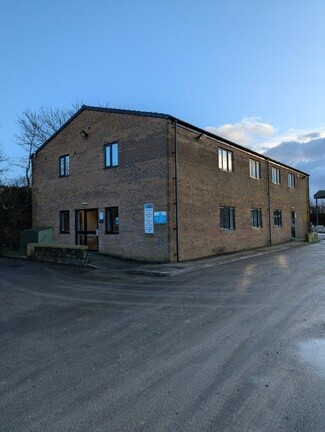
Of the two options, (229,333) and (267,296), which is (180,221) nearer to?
(267,296)

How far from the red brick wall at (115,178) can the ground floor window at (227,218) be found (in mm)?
5353

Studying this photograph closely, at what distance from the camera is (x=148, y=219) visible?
52.5 feet

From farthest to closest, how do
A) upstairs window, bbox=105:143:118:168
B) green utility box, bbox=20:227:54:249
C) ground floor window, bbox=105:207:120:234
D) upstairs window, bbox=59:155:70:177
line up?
1. upstairs window, bbox=59:155:70:177
2. green utility box, bbox=20:227:54:249
3. upstairs window, bbox=105:143:118:168
4. ground floor window, bbox=105:207:120:234

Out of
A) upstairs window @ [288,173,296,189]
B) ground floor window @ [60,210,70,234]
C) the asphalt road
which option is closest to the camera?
the asphalt road

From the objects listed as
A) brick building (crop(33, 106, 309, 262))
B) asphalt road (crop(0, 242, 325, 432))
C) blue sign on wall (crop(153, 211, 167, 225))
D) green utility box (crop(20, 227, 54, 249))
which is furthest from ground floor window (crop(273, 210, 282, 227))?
asphalt road (crop(0, 242, 325, 432))

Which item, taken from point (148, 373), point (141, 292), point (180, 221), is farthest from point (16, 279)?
point (148, 373)

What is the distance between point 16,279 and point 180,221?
7.15 meters

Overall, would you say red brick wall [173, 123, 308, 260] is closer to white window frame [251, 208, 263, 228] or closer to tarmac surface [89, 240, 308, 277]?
white window frame [251, 208, 263, 228]

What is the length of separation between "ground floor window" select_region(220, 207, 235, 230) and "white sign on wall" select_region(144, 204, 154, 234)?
5.23 meters

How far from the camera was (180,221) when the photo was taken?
15891mm

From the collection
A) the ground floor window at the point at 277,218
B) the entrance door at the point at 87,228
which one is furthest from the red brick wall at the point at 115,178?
the ground floor window at the point at 277,218

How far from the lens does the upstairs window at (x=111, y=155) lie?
59.9ft

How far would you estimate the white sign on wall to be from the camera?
1588 cm

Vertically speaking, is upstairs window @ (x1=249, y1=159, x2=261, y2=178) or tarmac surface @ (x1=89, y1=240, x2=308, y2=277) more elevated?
upstairs window @ (x1=249, y1=159, x2=261, y2=178)
